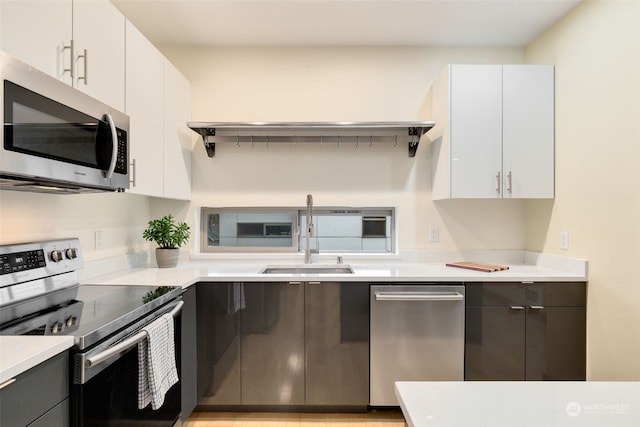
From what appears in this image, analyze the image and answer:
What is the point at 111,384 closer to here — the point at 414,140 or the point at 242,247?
the point at 242,247

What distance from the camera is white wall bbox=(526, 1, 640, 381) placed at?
1833mm

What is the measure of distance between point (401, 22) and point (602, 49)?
Answer: 1.14 metres

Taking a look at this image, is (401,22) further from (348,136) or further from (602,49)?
(602,49)

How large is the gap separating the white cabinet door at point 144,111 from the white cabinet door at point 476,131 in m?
1.86

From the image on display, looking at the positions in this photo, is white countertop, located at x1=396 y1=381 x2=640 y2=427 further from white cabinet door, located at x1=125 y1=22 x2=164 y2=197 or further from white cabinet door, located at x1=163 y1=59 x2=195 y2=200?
white cabinet door, located at x1=163 y1=59 x2=195 y2=200

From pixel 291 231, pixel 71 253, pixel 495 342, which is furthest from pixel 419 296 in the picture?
pixel 71 253

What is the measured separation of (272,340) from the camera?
2193 millimetres

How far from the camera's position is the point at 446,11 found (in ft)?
7.61

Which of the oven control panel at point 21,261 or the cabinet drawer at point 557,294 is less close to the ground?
the oven control panel at point 21,261

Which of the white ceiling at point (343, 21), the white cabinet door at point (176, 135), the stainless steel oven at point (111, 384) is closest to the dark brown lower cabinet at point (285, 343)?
the stainless steel oven at point (111, 384)

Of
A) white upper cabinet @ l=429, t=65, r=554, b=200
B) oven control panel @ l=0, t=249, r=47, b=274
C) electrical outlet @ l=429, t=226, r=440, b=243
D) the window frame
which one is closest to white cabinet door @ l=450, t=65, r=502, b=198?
white upper cabinet @ l=429, t=65, r=554, b=200

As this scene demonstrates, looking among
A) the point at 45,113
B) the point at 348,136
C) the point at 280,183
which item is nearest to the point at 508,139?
the point at 348,136

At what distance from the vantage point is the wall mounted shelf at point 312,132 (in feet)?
8.25

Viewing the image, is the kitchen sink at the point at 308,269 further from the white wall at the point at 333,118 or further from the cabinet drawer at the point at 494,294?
the cabinet drawer at the point at 494,294
